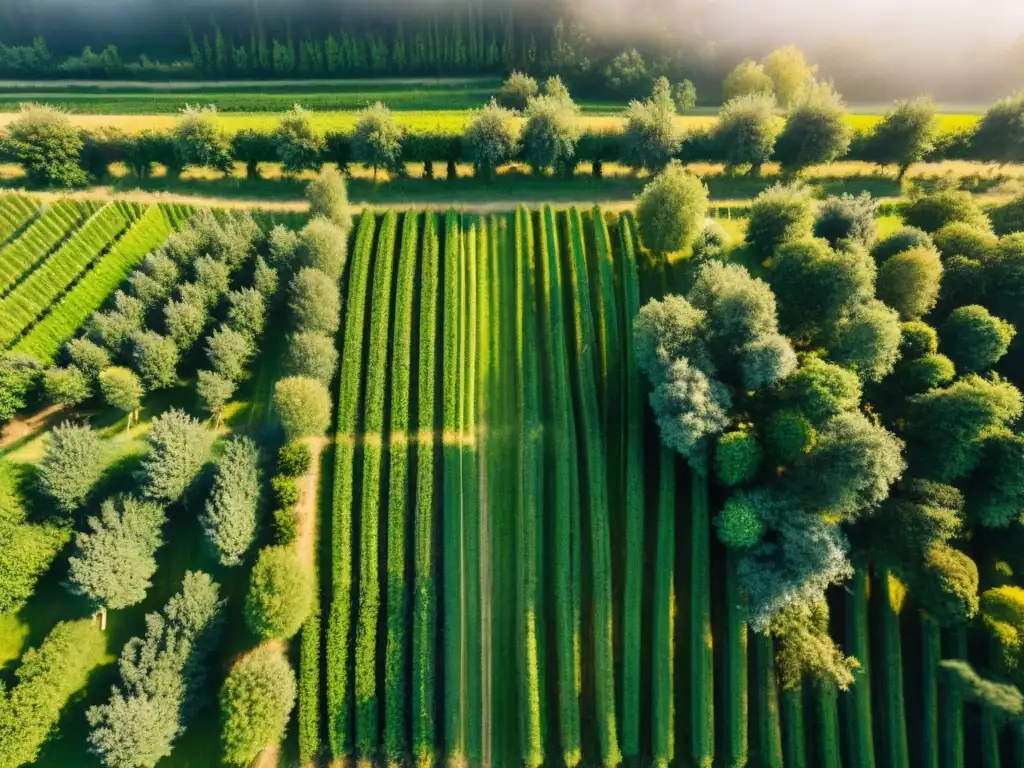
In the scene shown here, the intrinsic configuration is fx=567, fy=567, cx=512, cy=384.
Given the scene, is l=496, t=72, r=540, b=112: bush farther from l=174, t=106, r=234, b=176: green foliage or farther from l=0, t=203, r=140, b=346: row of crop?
l=0, t=203, r=140, b=346: row of crop

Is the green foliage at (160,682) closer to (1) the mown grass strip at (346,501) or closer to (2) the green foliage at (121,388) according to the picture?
(1) the mown grass strip at (346,501)

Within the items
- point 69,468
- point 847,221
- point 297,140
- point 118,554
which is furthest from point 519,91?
point 118,554

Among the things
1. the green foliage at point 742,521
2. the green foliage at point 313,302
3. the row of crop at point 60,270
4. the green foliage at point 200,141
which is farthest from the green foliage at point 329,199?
the green foliage at point 742,521

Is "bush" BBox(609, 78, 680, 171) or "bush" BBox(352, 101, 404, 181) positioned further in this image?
"bush" BBox(609, 78, 680, 171)

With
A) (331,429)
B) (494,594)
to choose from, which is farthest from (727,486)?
(331,429)

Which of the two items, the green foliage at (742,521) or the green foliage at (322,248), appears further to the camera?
the green foliage at (322,248)

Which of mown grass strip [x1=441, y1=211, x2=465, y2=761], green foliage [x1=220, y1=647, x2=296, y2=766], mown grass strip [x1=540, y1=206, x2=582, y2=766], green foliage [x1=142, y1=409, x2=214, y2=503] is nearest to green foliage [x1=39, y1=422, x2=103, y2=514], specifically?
green foliage [x1=142, y1=409, x2=214, y2=503]
